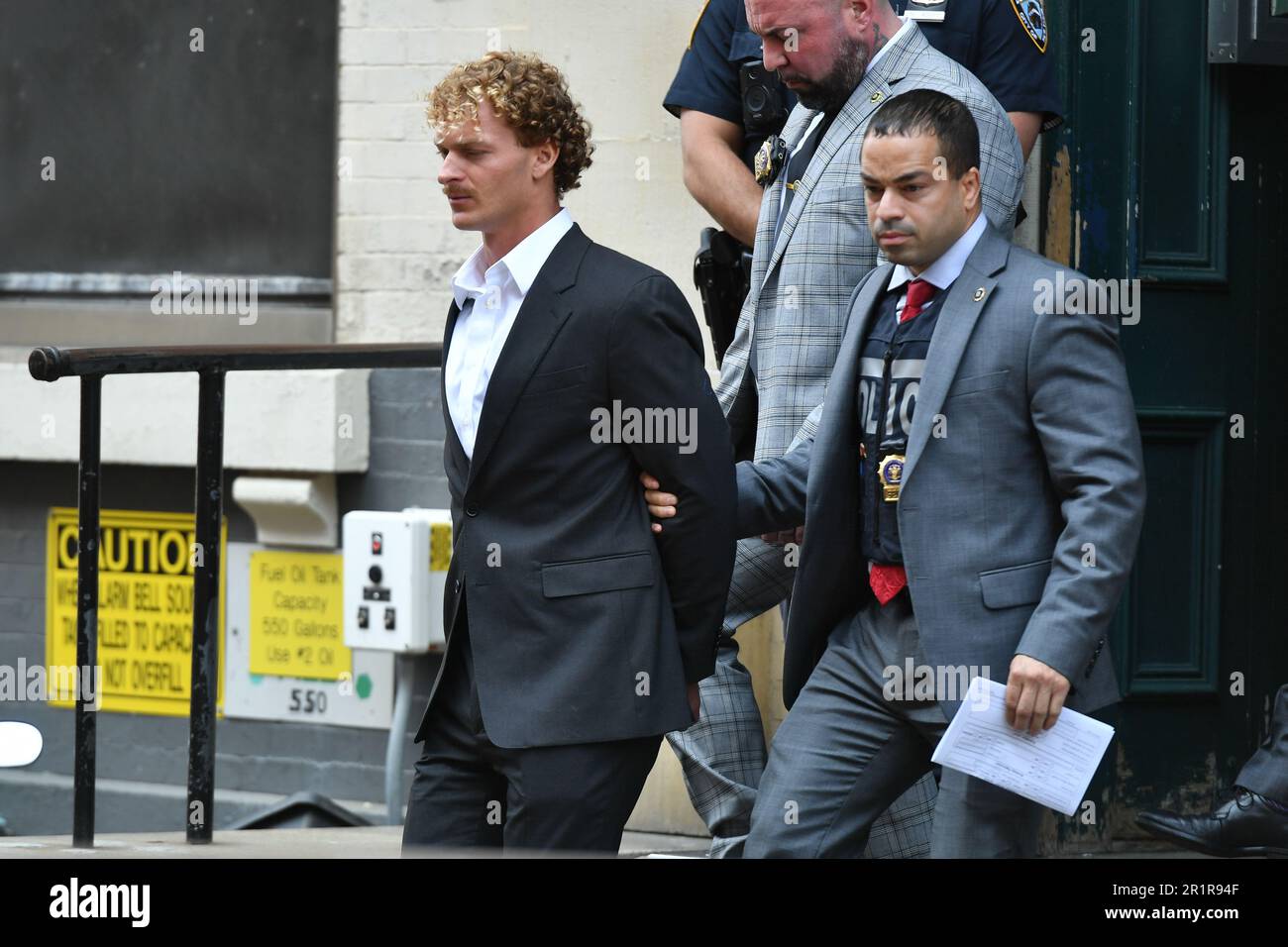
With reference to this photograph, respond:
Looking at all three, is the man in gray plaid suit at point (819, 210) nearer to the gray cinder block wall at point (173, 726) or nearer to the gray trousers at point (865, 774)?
the gray trousers at point (865, 774)

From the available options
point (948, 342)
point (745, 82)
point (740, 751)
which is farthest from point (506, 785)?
point (745, 82)

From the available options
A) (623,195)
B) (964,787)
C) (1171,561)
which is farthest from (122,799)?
(964,787)

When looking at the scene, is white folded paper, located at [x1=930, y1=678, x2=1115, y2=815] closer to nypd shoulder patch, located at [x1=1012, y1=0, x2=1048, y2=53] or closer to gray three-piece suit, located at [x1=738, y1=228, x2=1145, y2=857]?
gray three-piece suit, located at [x1=738, y1=228, x2=1145, y2=857]

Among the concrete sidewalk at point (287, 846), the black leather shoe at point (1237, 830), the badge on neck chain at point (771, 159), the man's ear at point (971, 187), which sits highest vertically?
the badge on neck chain at point (771, 159)

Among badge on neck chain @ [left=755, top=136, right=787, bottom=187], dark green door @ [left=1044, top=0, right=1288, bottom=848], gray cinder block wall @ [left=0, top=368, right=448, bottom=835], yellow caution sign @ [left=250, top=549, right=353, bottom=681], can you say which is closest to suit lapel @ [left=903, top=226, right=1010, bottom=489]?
badge on neck chain @ [left=755, top=136, right=787, bottom=187]

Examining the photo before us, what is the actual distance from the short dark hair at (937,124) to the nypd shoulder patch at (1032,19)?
113 centimetres

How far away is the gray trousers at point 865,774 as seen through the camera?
3463 mm

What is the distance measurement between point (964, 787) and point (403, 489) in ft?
10.5

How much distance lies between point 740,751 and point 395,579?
4.90 ft

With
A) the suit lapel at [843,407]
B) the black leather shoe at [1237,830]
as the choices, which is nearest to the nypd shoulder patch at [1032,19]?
the suit lapel at [843,407]

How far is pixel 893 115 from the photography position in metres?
3.55

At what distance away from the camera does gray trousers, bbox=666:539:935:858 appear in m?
4.38

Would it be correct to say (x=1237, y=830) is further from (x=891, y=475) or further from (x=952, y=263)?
(x=952, y=263)

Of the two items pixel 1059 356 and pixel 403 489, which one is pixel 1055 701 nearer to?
pixel 1059 356
